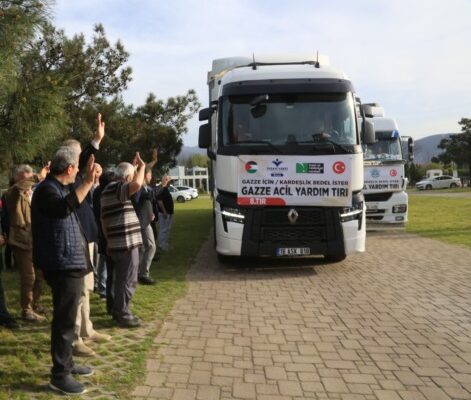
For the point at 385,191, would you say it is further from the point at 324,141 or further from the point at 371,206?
the point at 324,141

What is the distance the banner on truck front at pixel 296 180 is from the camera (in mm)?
8031

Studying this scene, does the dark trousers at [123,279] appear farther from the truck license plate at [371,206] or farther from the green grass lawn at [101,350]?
the truck license plate at [371,206]

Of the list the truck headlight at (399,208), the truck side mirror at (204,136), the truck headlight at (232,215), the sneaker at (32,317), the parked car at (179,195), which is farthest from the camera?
the parked car at (179,195)

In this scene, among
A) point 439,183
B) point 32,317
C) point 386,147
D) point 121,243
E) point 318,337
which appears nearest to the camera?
point 318,337

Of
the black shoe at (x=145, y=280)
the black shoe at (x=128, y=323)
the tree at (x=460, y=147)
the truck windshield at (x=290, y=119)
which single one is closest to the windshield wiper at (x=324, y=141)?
the truck windshield at (x=290, y=119)

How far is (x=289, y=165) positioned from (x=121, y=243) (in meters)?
3.68

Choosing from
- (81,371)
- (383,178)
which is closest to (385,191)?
(383,178)

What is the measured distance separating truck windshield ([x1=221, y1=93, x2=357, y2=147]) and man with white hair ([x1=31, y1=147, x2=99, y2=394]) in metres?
4.75

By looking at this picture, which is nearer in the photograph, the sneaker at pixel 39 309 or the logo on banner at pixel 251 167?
the sneaker at pixel 39 309

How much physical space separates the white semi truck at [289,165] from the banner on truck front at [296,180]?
2cm

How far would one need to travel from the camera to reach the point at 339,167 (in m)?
8.05

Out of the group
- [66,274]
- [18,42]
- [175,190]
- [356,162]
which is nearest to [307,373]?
[66,274]

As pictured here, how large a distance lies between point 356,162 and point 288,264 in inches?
90.2

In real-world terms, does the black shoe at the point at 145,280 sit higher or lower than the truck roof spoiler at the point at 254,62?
lower
